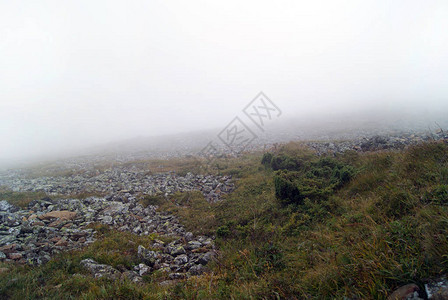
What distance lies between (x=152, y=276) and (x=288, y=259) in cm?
330

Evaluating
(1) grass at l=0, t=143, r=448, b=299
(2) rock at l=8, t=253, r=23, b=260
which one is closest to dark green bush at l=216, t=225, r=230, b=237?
(1) grass at l=0, t=143, r=448, b=299

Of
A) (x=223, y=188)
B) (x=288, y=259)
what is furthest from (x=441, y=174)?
(x=223, y=188)

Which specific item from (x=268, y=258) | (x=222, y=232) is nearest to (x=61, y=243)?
(x=222, y=232)

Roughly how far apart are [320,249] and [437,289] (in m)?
2.24

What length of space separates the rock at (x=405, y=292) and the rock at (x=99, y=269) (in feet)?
16.8

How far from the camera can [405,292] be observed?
2199 millimetres

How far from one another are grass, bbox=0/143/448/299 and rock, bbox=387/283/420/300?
8 cm

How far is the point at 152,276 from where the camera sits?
455cm

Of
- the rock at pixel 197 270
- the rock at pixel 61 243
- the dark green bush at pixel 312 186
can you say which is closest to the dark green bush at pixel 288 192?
the dark green bush at pixel 312 186

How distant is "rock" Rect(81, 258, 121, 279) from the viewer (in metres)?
4.34

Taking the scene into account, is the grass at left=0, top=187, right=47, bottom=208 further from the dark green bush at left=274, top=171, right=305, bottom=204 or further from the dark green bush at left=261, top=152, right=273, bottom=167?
the dark green bush at left=261, top=152, right=273, bottom=167

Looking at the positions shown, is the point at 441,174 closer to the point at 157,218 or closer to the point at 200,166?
the point at 157,218

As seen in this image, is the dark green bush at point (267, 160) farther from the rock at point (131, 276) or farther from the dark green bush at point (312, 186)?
the rock at point (131, 276)

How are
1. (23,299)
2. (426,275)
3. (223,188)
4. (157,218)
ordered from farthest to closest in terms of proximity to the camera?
(223,188), (157,218), (23,299), (426,275)
